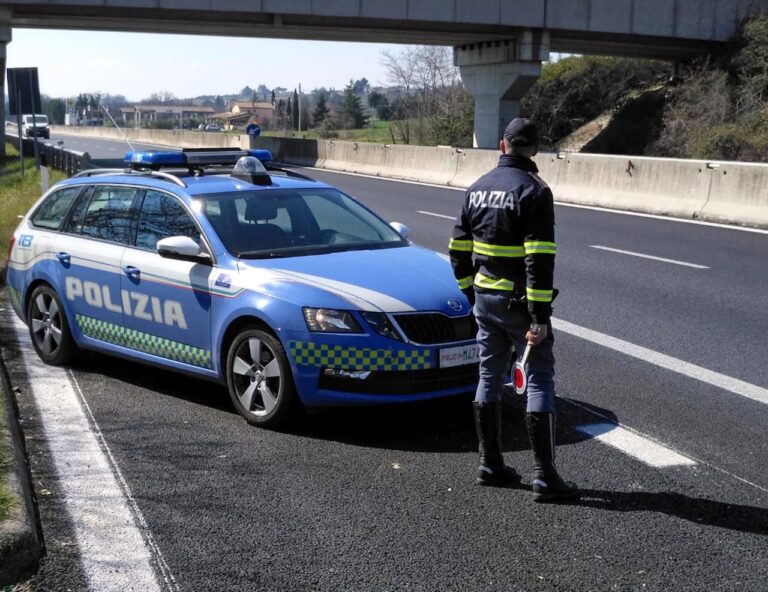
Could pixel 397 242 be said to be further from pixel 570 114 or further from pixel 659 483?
pixel 570 114

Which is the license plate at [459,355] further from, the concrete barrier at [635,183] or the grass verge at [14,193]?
the concrete barrier at [635,183]

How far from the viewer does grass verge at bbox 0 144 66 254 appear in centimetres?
1641

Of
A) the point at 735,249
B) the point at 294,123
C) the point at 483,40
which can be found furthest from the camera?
the point at 294,123

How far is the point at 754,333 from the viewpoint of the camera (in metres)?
8.58

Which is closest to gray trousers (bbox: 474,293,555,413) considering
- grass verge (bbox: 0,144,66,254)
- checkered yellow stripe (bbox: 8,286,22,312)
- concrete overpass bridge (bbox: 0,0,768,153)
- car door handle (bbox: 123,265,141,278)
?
car door handle (bbox: 123,265,141,278)

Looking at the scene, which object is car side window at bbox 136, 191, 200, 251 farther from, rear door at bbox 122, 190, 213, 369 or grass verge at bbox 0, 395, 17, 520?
grass verge at bbox 0, 395, 17, 520

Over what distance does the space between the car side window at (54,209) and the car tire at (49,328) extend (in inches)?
20.9

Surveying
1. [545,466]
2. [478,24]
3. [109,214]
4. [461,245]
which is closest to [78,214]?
[109,214]

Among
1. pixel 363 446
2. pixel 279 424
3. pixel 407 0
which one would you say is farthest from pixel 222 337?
pixel 407 0

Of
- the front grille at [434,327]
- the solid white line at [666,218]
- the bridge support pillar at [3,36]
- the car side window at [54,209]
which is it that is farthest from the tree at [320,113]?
the front grille at [434,327]

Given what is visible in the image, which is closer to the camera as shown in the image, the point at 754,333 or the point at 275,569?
the point at 275,569

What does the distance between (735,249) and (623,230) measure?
273 centimetres

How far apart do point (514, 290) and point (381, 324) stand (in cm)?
109

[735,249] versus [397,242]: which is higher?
[397,242]
